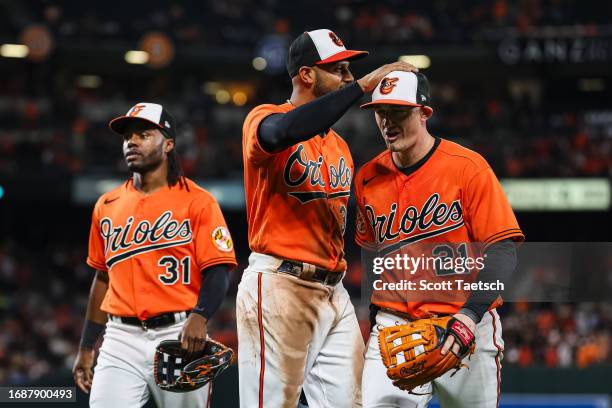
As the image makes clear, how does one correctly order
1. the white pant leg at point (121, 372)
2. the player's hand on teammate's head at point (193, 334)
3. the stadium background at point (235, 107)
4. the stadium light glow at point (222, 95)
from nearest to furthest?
1. the player's hand on teammate's head at point (193, 334)
2. the white pant leg at point (121, 372)
3. the stadium background at point (235, 107)
4. the stadium light glow at point (222, 95)

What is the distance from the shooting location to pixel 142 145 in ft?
15.9

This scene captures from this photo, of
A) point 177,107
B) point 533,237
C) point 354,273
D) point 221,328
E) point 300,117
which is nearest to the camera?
point 300,117

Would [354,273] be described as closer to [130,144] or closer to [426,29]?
[426,29]

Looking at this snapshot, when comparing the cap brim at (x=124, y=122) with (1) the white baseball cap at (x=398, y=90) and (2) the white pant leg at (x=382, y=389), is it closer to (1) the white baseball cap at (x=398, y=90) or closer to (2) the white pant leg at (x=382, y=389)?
(1) the white baseball cap at (x=398, y=90)

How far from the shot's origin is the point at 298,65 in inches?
156

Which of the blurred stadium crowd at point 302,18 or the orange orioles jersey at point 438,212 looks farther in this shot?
the blurred stadium crowd at point 302,18

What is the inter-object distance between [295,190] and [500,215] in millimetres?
828

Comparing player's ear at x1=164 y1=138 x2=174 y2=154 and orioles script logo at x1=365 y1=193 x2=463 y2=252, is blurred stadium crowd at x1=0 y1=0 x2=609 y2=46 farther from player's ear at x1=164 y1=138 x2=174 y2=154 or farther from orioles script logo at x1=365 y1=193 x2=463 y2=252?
orioles script logo at x1=365 y1=193 x2=463 y2=252

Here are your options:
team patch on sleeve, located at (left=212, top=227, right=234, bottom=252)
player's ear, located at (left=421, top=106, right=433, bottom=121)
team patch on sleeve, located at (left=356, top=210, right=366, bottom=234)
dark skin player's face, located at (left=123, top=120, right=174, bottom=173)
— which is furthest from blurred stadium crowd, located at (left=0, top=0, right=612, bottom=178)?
player's ear, located at (left=421, top=106, right=433, bottom=121)

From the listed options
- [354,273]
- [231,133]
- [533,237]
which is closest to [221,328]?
[354,273]

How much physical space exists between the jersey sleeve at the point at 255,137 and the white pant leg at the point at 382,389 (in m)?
0.81

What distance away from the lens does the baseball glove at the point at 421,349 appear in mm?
3447

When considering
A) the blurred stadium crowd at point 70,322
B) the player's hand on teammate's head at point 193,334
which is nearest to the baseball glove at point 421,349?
the player's hand on teammate's head at point 193,334

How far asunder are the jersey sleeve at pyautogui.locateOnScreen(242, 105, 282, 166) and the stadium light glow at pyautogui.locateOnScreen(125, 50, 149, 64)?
1815 centimetres
